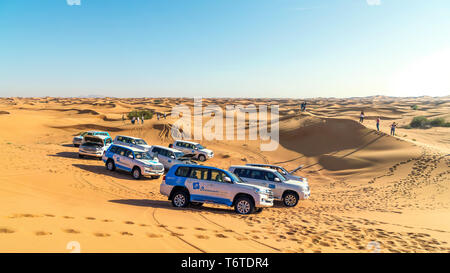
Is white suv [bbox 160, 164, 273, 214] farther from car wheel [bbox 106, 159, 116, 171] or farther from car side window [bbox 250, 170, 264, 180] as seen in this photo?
car wheel [bbox 106, 159, 116, 171]

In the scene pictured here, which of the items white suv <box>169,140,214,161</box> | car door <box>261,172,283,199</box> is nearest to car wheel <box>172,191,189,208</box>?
car door <box>261,172,283,199</box>

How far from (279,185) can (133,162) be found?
8.68m

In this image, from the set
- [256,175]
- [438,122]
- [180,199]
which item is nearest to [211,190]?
[180,199]

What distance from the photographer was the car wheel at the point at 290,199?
12.6 meters

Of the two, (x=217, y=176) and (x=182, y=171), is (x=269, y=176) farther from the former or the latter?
(x=182, y=171)

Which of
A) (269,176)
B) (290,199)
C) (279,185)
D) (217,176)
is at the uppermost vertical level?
(217,176)

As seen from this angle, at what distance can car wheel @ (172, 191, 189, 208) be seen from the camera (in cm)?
1055

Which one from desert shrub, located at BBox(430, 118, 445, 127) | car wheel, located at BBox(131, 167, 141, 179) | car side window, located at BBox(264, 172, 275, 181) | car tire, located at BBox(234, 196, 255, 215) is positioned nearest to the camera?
car tire, located at BBox(234, 196, 255, 215)

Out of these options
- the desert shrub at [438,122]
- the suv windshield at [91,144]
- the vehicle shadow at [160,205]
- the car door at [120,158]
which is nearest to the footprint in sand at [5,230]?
the vehicle shadow at [160,205]

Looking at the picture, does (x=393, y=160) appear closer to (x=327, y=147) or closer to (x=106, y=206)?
(x=327, y=147)

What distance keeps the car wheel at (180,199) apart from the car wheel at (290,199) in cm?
480

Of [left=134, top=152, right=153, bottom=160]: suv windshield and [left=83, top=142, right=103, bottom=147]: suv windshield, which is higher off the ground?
[left=83, top=142, right=103, bottom=147]: suv windshield

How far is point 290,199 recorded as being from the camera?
12.7 meters
